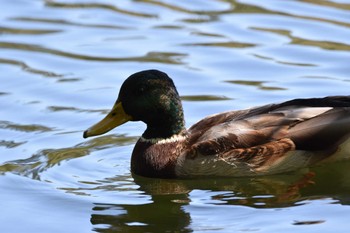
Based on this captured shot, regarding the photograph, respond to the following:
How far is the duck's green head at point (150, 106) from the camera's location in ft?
36.0

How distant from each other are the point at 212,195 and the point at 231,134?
0.63 m

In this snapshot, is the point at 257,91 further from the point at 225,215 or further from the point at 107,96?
the point at 225,215

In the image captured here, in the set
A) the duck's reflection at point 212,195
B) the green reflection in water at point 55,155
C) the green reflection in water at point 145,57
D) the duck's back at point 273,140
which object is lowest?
the duck's reflection at point 212,195

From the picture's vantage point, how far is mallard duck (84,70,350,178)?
10703 mm

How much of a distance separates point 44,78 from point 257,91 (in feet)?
8.28

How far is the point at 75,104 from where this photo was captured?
1316 cm

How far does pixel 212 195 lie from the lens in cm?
1037

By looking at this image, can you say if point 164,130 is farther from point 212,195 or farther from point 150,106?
point 212,195

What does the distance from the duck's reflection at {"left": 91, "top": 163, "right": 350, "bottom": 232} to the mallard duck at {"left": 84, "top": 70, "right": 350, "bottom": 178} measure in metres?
0.13

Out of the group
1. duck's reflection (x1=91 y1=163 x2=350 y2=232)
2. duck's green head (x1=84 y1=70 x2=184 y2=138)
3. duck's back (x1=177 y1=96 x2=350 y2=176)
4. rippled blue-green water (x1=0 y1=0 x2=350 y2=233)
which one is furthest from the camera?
duck's green head (x1=84 y1=70 x2=184 y2=138)

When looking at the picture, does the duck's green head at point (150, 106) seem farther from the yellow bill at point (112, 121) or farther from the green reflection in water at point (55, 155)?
the green reflection in water at point (55, 155)

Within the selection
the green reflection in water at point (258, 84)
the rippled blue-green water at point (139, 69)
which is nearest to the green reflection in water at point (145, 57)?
the rippled blue-green water at point (139, 69)

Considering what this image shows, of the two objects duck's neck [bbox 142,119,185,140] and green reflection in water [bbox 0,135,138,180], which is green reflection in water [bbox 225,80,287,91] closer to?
green reflection in water [bbox 0,135,138,180]

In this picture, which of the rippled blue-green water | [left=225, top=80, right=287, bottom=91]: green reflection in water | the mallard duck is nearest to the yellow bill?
the mallard duck
